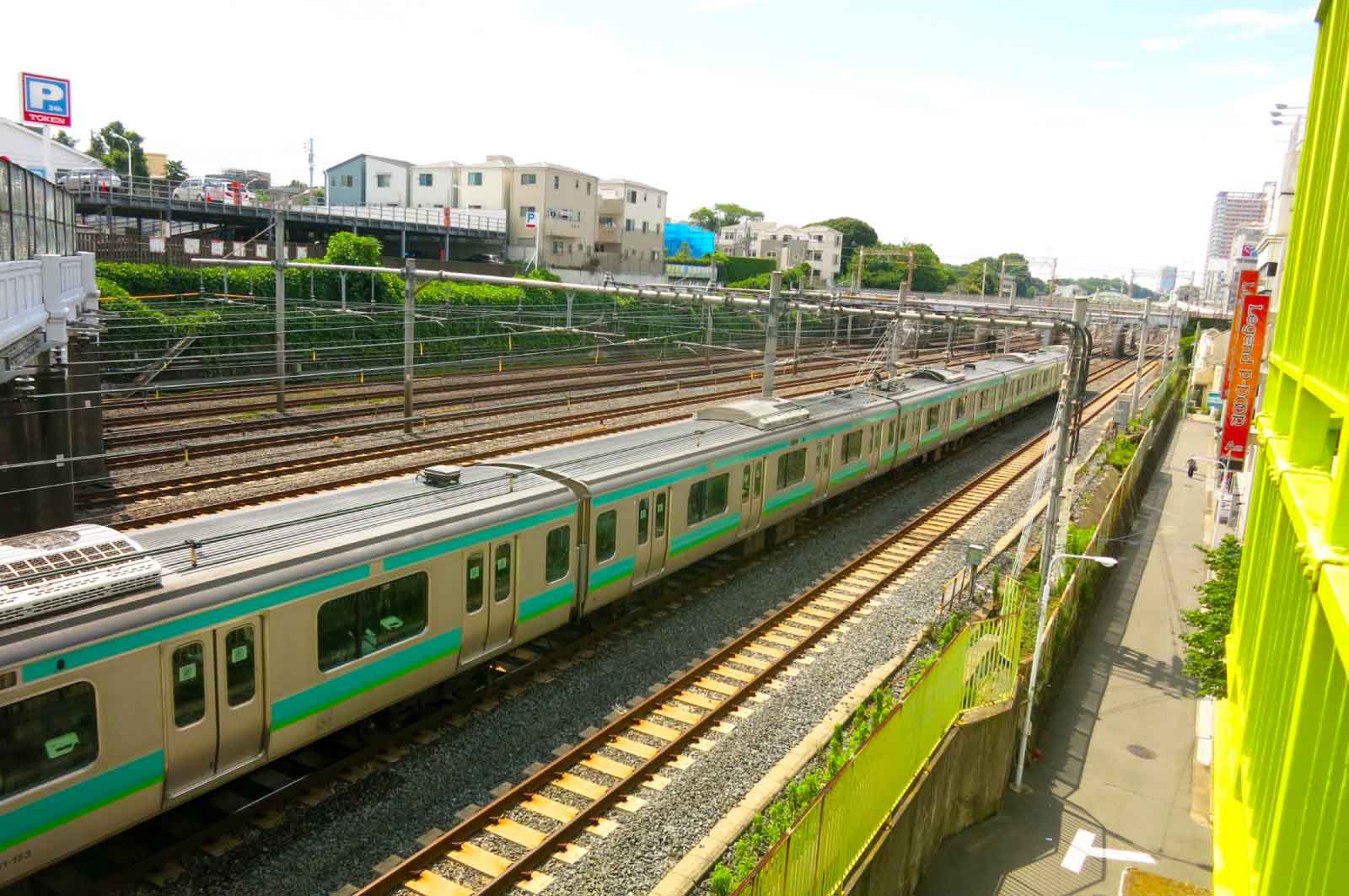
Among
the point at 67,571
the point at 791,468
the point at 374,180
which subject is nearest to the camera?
the point at 67,571

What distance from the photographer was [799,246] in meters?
83.8

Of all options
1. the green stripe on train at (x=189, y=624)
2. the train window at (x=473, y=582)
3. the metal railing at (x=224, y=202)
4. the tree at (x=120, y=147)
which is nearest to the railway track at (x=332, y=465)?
the train window at (x=473, y=582)

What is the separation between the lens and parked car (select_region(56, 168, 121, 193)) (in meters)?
38.1

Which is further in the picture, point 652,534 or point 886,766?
point 652,534

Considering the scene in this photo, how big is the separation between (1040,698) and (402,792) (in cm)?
981

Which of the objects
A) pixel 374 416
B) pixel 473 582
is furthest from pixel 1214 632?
pixel 374 416

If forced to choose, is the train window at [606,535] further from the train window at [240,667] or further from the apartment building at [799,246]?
the apartment building at [799,246]

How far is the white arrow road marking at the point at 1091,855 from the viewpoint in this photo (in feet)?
38.0

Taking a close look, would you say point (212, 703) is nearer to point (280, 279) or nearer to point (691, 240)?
point (280, 279)

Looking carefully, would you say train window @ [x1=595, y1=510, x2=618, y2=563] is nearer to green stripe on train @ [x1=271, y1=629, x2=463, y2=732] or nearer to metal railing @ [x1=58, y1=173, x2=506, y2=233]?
green stripe on train @ [x1=271, y1=629, x2=463, y2=732]

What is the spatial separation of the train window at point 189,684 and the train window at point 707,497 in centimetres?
795

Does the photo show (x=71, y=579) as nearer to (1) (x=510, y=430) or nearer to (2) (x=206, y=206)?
(1) (x=510, y=430)

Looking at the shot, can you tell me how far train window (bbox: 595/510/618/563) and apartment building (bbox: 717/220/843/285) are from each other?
224ft

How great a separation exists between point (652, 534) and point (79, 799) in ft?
26.1
